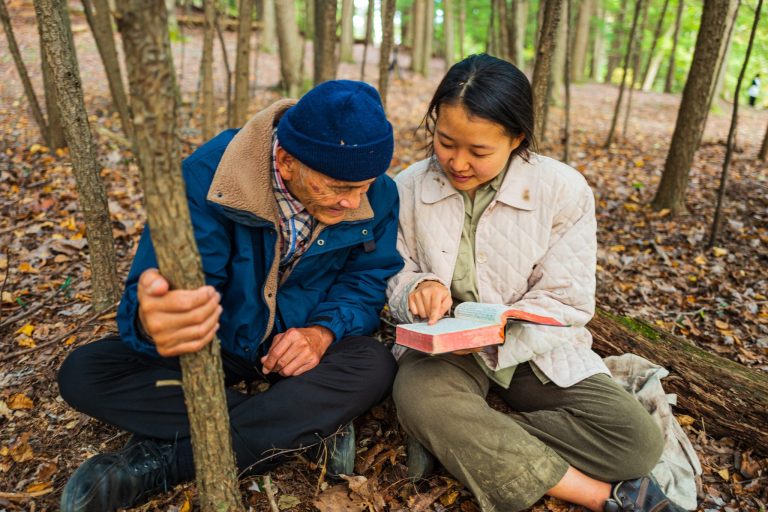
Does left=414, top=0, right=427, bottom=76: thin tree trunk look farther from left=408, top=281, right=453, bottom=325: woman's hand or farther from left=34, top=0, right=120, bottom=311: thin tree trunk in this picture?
left=408, top=281, right=453, bottom=325: woman's hand

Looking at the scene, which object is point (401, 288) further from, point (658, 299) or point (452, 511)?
point (658, 299)

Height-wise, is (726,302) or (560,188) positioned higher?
(560,188)

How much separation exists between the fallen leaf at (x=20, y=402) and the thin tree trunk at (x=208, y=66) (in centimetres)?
367

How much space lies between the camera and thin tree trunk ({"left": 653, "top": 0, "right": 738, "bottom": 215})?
4262 mm

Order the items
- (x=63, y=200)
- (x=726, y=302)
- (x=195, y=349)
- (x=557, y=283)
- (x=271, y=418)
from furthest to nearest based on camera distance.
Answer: (x=63, y=200)
(x=726, y=302)
(x=557, y=283)
(x=271, y=418)
(x=195, y=349)

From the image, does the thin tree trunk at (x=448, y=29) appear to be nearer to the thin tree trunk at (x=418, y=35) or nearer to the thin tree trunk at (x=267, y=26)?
the thin tree trunk at (x=418, y=35)

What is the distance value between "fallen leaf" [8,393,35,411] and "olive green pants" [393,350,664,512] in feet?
5.87

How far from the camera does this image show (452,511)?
2088 millimetres

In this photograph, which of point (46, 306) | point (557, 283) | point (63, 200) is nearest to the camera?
point (557, 283)

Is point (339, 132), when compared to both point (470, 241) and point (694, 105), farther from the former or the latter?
point (694, 105)

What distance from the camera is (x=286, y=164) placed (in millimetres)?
2117

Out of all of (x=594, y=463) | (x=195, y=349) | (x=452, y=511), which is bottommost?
(x=452, y=511)

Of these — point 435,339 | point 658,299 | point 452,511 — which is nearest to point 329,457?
point 452,511

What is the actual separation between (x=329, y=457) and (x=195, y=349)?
3.41 ft
